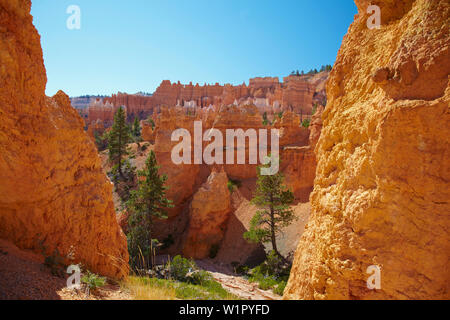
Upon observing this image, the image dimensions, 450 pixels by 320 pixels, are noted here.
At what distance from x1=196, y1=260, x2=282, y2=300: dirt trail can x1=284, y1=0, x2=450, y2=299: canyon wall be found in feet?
21.3

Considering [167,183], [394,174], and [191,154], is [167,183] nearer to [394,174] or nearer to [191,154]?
[191,154]

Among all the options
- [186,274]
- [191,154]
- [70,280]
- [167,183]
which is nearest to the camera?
[70,280]

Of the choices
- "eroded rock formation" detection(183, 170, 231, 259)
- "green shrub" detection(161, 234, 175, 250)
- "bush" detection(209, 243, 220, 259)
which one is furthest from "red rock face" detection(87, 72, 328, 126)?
"green shrub" detection(161, 234, 175, 250)

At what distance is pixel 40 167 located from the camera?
5.89 meters

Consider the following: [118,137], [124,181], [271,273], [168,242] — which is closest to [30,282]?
[271,273]

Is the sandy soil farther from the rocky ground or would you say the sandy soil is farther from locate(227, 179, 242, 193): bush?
locate(227, 179, 242, 193): bush

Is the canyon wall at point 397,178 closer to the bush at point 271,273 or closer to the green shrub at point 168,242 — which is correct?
the bush at point 271,273

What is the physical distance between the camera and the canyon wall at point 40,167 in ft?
17.6

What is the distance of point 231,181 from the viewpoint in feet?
83.6

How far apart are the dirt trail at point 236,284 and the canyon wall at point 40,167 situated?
5835 millimetres

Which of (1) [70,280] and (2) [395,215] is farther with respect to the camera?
(1) [70,280]
